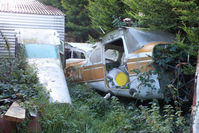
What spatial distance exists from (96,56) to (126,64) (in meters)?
1.75

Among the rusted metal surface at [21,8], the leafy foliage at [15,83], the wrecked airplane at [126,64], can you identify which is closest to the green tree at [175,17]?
the wrecked airplane at [126,64]

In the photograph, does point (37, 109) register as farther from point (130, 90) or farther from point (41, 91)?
point (130, 90)

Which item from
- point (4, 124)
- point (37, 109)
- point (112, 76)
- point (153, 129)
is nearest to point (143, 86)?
point (112, 76)

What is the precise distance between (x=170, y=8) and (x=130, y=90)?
2.68 meters

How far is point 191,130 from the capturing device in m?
4.75

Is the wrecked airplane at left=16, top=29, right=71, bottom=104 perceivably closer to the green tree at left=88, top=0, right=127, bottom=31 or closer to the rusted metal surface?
the green tree at left=88, top=0, right=127, bottom=31

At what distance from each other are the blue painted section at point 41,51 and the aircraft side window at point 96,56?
1.34 meters

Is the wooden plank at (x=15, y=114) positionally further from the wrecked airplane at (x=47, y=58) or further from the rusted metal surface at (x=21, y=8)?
the rusted metal surface at (x=21, y=8)

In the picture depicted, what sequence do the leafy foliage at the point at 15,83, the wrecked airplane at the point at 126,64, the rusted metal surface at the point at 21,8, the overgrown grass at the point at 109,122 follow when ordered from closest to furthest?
the overgrown grass at the point at 109,122, the leafy foliage at the point at 15,83, the wrecked airplane at the point at 126,64, the rusted metal surface at the point at 21,8

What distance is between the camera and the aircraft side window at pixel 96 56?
9.47 meters

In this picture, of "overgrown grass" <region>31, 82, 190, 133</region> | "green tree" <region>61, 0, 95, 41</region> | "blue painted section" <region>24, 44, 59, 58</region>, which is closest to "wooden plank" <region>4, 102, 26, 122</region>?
"overgrown grass" <region>31, 82, 190, 133</region>

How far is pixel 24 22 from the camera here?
1783 cm

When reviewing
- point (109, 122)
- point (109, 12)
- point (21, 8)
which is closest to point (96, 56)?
point (109, 12)

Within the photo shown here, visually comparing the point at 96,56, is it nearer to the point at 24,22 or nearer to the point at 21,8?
the point at 24,22
